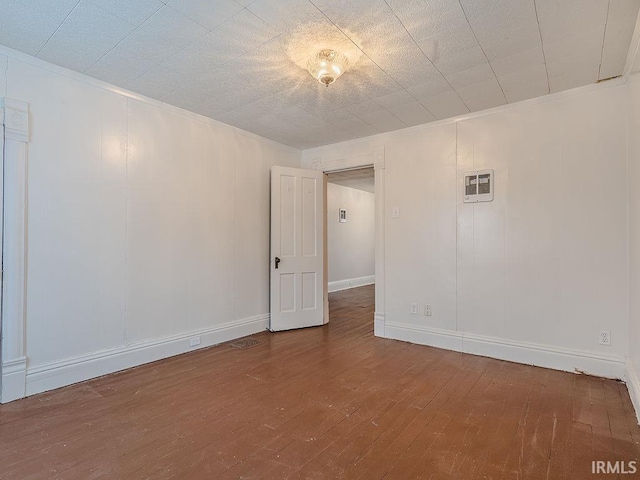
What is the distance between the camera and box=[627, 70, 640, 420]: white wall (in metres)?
2.27

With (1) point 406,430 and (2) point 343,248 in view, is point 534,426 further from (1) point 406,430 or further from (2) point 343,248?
(2) point 343,248

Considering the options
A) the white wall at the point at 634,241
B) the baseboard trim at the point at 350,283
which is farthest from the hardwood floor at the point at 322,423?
the baseboard trim at the point at 350,283

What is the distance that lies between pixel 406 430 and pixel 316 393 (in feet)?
2.46

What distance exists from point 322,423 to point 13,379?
224 cm

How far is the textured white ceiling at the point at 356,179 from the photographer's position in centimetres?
636

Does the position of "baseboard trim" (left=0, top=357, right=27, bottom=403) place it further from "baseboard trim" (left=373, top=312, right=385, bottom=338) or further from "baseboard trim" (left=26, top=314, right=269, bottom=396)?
"baseboard trim" (left=373, top=312, right=385, bottom=338)

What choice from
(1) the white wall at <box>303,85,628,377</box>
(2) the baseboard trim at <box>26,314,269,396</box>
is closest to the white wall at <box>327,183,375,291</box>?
(1) the white wall at <box>303,85,628,377</box>

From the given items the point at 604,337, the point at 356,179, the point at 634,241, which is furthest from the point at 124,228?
the point at 356,179

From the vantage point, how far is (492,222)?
11.0ft

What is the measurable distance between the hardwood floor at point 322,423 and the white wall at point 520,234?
400mm

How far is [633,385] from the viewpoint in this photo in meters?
2.32

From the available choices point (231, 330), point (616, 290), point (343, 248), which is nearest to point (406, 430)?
point (616, 290)

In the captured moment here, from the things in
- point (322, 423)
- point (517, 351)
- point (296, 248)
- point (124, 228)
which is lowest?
point (322, 423)

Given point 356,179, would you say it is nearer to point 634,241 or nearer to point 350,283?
point 350,283
